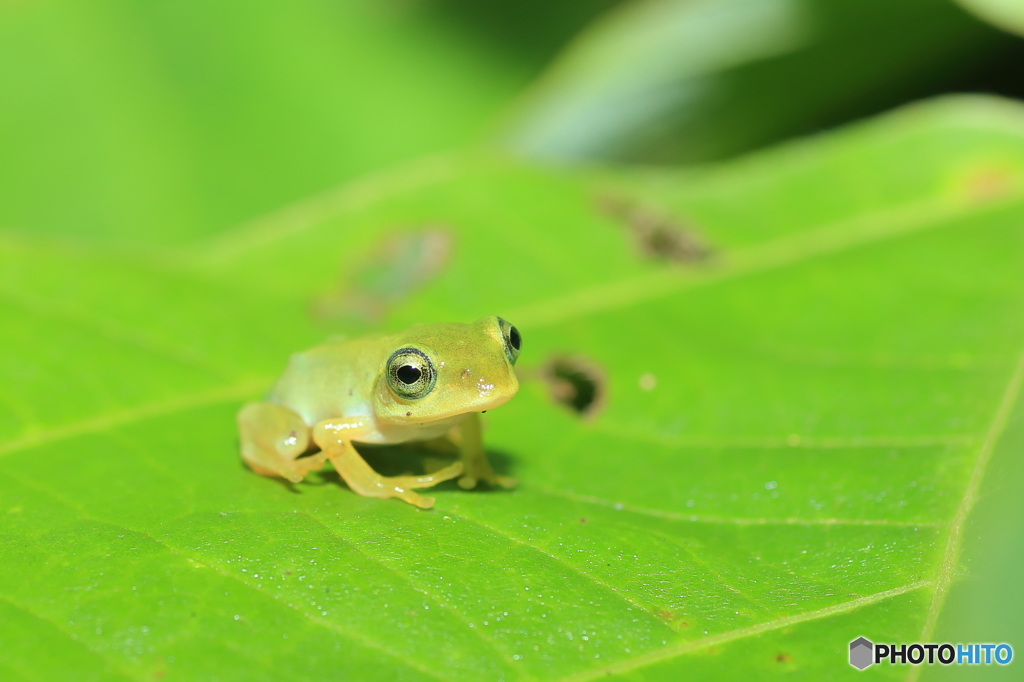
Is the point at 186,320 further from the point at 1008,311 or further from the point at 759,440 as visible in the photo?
the point at 1008,311

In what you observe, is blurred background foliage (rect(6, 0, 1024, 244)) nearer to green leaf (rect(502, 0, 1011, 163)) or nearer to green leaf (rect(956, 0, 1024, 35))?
green leaf (rect(502, 0, 1011, 163))

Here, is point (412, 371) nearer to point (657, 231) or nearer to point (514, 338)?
point (514, 338)

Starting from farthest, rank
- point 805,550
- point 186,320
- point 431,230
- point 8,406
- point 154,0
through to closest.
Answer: point 154,0 → point 431,230 → point 186,320 → point 8,406 → point 805,550

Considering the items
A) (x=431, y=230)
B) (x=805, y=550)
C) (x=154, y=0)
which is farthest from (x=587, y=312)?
A: (x=154, y=0)

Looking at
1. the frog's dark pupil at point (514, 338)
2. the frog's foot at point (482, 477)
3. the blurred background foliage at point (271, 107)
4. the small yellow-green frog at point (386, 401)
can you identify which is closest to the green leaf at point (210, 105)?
the blurred background foliage at point (271, 107)

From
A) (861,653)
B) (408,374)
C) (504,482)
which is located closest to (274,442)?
(408,374)
